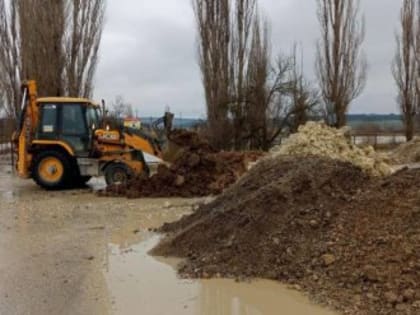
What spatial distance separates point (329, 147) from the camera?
13.0 meters

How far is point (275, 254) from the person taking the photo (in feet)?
22.1

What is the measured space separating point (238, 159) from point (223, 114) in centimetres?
621

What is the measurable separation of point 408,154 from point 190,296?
19.0 m

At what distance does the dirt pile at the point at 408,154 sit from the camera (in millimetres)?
22328

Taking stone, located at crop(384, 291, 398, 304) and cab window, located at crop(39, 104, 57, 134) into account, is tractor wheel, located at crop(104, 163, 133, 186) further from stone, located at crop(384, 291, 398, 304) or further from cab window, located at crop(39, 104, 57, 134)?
stone, located at crop(384, 291, 398, 304)

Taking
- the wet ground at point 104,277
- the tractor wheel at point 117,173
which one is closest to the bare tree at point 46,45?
the tractor wheel at point 117,173

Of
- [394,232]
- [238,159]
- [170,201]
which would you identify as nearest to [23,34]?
[238,159]

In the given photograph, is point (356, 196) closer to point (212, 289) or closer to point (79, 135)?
point (212, 289)

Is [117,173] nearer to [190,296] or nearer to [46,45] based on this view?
[46,45]

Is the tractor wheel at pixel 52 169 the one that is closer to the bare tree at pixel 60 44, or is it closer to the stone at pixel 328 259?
the bare tree at pixel 60 44

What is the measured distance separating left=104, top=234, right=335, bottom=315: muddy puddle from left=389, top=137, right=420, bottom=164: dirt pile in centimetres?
1704

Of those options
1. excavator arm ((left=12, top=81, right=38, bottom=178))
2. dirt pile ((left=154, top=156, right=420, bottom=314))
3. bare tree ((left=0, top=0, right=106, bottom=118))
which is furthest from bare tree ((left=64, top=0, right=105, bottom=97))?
dirt pile ((left=154, top=156, right=420, bottom=314))

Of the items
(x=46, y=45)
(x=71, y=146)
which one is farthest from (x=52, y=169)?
(x=46, y=45)

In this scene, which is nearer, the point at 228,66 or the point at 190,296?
the point at 190,296
